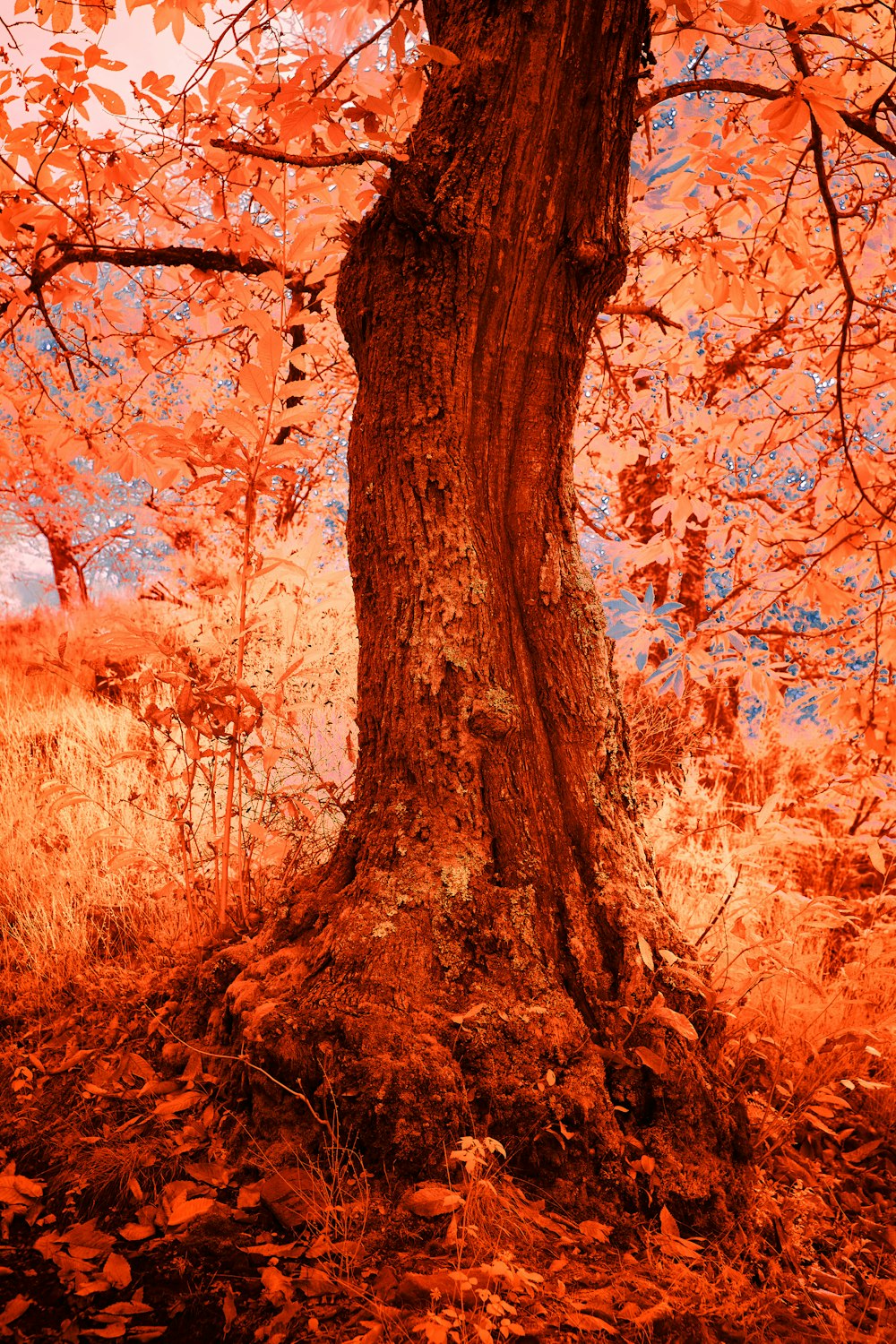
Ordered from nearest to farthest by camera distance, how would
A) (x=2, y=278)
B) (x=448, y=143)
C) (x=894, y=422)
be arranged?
1. (x=448, y=143)
2. (x=2, y=278)
3. (x=894, y=422)

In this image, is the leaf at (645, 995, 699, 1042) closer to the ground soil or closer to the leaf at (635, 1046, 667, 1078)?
the leaf at (635, 1046, 667, 1078)

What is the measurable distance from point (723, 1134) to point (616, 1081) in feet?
0.87

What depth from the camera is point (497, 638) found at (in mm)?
1814

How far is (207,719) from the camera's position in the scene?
2053 millimetres

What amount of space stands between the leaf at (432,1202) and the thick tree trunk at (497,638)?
27 cm

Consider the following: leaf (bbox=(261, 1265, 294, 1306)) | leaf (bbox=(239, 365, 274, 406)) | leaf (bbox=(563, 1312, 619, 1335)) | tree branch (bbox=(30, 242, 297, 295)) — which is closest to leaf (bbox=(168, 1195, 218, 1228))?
leaf (bbox=(261, 1265, 294, 1306))

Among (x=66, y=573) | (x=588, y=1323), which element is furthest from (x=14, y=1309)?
(x=66, y=573)

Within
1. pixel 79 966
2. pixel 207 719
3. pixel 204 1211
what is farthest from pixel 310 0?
pixel 204 1211

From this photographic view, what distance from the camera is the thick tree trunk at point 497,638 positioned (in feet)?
5.38

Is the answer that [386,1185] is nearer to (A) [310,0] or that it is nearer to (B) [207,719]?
(B) [207,719]

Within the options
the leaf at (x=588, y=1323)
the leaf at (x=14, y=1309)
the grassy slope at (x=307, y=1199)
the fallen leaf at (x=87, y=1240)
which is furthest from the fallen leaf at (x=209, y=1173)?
the leaf at (x=588, y=1323)

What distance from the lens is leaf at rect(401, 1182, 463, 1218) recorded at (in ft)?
4.48

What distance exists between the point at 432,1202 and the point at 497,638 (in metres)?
1.10

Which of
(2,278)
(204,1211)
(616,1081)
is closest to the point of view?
(204,1211)
